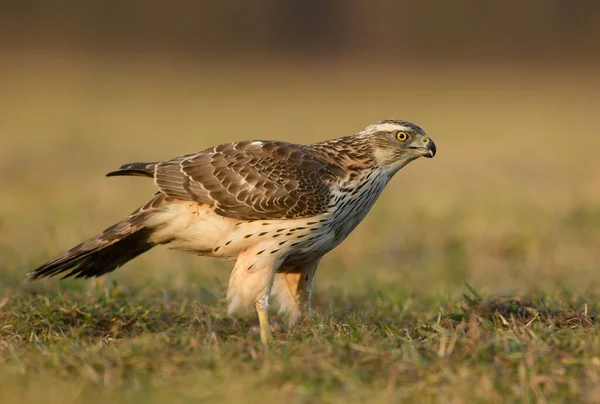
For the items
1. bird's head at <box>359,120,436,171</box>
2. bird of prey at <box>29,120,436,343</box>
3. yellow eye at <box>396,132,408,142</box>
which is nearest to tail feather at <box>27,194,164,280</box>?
bird of prey at <box>29,120,436,343</box>

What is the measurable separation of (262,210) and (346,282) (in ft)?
8.35

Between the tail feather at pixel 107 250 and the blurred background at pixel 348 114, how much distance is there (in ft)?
3.45

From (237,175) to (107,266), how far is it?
1107mm

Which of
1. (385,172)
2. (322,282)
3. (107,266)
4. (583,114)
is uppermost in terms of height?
(385,172)

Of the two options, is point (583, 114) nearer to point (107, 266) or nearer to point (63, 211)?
point (63, 211)

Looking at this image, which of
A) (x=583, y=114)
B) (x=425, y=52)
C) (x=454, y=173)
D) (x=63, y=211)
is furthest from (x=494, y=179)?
(x=425, y=52)

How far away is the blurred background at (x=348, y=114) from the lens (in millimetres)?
10008

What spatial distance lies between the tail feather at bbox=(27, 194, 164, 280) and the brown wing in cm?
26

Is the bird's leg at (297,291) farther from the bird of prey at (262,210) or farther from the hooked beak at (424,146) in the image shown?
the hooked beak at (424,146)

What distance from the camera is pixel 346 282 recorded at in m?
8.52

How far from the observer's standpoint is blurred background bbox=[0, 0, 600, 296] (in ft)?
32.8

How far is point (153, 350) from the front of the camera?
4742 mm

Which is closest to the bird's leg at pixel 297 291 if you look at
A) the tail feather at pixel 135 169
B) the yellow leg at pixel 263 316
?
the yellow leg at pixel 263 316

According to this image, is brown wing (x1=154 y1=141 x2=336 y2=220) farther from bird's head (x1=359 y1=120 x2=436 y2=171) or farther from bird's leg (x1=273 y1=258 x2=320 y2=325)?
bird's leg (x1=273 y1=258 x2=320 y2=325)
